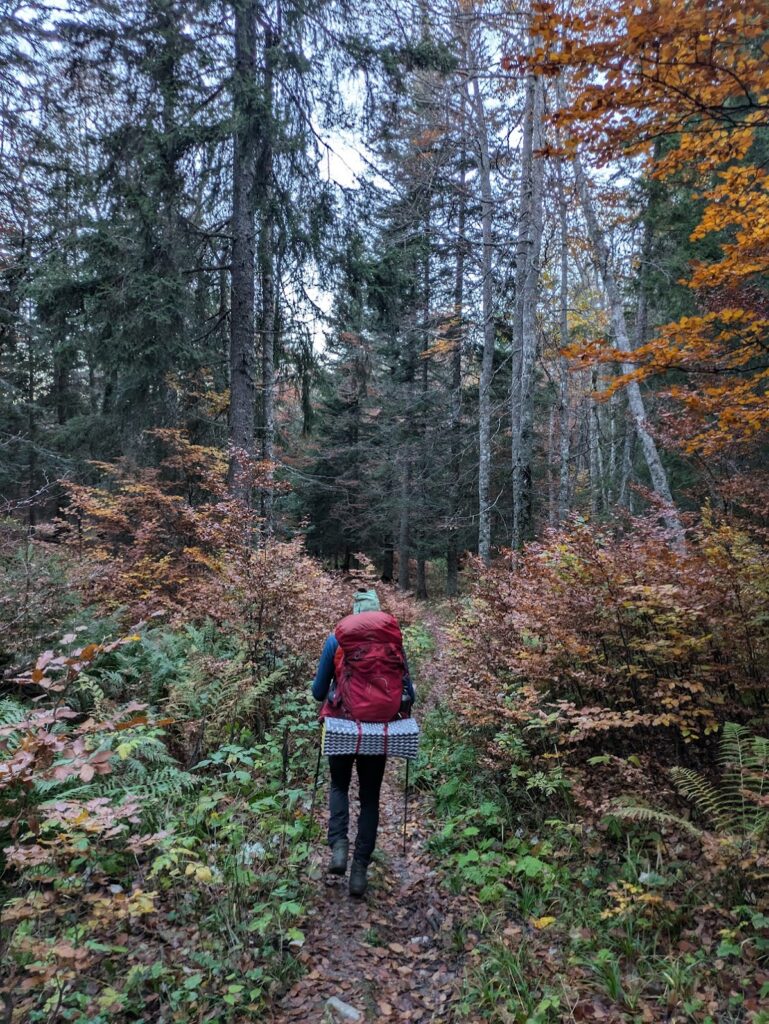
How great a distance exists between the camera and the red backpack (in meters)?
3.99

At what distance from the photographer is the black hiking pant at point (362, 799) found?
158 inches

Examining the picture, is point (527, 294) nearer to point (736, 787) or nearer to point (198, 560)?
point (198, 560)

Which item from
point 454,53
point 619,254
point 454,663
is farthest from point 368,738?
point 619,254

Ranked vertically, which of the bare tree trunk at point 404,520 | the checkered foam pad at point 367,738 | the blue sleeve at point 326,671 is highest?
the bare tree trunk at point 404,520

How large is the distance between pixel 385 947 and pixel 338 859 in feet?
2.08

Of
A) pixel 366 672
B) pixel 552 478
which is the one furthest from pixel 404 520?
pixel 366 672

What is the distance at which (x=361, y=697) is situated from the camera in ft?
13.1

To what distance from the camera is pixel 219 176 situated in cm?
1076

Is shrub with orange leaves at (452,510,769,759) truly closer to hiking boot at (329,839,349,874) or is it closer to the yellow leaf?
the yellow leaf

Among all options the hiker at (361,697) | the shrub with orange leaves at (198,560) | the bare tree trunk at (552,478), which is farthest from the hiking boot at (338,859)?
the bare tree trunk at (552,478)

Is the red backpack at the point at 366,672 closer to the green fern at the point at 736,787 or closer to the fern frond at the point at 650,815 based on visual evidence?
the fern frond at the point at 650,815

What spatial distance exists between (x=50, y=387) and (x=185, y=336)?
15862 millimetres

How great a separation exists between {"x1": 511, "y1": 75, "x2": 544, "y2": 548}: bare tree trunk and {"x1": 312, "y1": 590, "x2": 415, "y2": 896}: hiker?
282 inches

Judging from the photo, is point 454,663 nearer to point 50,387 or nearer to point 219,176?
point 219,176
